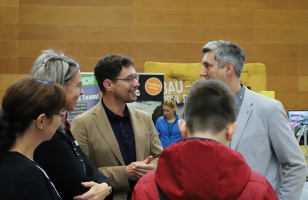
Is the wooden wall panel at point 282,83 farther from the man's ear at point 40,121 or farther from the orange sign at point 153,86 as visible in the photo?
the man's ear at point 40,121

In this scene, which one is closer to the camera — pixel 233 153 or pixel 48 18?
pixel 233 153

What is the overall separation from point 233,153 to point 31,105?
787 mm

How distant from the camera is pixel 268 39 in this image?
32.2 ft

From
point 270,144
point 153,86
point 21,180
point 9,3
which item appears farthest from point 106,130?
point 9,3

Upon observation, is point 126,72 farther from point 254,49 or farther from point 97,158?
point 254,49

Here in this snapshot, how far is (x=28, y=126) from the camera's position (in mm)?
1625

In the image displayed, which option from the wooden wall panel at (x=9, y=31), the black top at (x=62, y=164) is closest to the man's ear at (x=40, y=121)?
the black top at (x=62, y=164)

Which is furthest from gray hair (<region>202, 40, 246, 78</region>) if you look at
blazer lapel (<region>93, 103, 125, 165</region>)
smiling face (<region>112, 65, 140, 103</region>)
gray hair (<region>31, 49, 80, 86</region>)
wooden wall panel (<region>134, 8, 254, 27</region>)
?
wooden wall panel (<region>134, 8, 254, 27</region>)

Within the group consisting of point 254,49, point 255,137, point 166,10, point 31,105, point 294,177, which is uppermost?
point 166,10

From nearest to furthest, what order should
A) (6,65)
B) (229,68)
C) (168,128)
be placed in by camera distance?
(229,68)
(168,128)
(6,65)

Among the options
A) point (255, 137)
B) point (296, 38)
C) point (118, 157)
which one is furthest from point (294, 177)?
point (296, 38)

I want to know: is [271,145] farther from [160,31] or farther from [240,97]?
[160,31]

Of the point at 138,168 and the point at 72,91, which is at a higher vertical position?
the point at 72,91

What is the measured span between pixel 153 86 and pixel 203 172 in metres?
4.02
